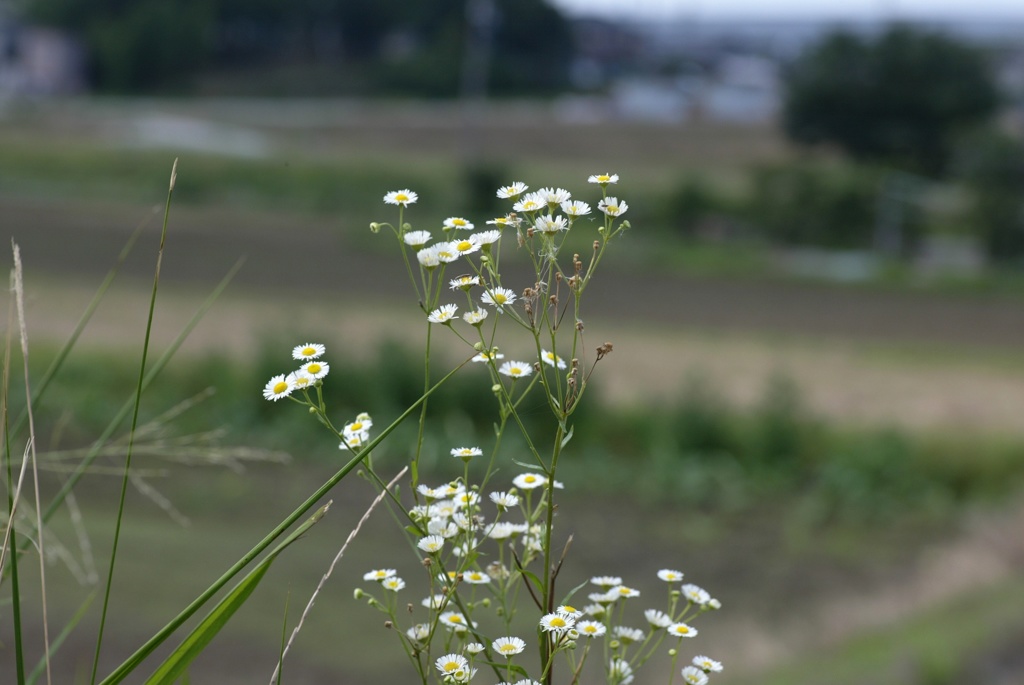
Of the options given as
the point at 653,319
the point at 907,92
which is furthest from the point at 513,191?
the point at 907,92

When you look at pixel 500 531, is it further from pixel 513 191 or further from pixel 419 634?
pixel 513 191

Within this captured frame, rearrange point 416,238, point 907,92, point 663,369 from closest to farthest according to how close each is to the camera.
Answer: point 416,238 < point 663,369 < point 907,92

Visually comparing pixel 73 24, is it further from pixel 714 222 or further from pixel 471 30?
pixel 714 222

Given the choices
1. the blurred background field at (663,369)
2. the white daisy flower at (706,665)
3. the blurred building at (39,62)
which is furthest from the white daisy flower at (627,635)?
the blurred building at (39,62)

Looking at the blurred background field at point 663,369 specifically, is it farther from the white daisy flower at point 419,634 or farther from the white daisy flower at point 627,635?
the white daisy flower at point 627,635

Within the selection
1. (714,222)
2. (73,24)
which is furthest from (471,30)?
(714,222)

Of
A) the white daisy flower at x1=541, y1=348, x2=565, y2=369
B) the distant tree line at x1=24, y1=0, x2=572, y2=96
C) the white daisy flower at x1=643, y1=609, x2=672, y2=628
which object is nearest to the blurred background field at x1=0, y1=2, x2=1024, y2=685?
the white daisy flower at x1=541, y1=348, x2=565, y2=369
